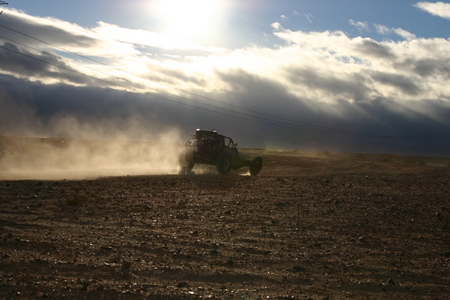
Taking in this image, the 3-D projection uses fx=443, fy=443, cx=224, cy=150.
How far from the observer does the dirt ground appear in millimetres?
6223

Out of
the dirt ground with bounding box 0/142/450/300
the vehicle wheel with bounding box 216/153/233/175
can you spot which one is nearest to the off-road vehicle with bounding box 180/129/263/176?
the vehicle wheel with bounding box 216/153/233/175

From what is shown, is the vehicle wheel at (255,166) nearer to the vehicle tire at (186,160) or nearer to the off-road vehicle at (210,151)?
the off-road vehicle at (210,151)

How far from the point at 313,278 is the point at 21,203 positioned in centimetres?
930

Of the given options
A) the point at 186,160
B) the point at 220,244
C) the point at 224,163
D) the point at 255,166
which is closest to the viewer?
the point at 220,244

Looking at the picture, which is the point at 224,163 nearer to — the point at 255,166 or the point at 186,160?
the point at 186,160

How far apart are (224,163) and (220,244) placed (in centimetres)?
1626

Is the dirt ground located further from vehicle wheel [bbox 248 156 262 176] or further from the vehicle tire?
vehicle wheel [bbox 248 156 262 176]

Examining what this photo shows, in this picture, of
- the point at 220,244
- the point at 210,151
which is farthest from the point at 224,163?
the point at 220,244

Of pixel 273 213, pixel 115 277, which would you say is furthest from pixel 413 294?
pixel 273 213

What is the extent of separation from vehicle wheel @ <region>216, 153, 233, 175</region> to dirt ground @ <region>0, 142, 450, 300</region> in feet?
25.7

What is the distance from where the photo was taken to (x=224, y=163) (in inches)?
982

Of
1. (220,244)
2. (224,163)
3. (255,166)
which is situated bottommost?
(220,244)

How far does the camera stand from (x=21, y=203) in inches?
500

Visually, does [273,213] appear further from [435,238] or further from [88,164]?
[88,164]
